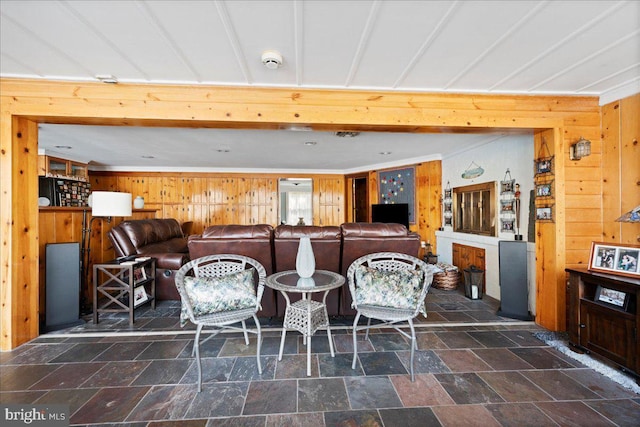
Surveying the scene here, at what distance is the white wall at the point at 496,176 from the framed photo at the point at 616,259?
30.9 inches

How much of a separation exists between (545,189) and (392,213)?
300 centimetres

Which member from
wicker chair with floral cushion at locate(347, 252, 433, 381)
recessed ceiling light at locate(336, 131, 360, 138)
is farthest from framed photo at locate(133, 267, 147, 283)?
recessed ceiling light at locate(336, 131, 360, 138)

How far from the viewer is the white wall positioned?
10.3 feet

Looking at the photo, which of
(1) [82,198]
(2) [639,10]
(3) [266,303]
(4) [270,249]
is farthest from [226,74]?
(1) [82,198]

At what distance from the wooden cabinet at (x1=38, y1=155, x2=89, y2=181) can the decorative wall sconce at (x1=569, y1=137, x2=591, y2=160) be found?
26.6 ft

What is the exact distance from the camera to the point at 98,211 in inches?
108

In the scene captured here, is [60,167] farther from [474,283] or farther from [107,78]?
[474,283]

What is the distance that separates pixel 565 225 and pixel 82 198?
8406mm

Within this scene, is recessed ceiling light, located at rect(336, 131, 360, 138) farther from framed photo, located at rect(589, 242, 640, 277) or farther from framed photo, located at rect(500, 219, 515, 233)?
framed photo, located at rect(589, 242, 640, 277)

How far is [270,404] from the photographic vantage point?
163cm

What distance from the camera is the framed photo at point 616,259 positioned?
1.97m

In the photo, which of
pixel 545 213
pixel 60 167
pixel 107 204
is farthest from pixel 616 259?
pixel 60 167

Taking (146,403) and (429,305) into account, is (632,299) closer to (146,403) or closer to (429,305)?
(429,305)

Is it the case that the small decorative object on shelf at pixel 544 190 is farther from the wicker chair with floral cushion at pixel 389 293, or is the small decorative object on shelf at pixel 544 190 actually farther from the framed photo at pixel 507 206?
the wicker chair with floral cushion at pixel 389 293
